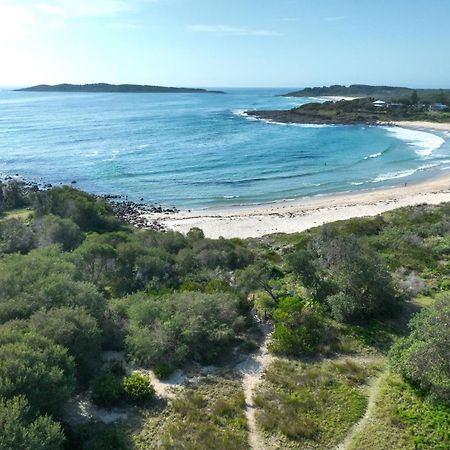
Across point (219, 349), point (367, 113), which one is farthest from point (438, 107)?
point (219, 349)

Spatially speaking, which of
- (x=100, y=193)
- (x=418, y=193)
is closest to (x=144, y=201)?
(x=100, y=193)

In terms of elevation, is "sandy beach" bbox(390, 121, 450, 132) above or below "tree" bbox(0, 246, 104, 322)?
above

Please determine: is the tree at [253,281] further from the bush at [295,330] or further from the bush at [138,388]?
the bush at [138,388]

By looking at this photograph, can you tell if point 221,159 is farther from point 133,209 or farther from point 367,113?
point 367,113

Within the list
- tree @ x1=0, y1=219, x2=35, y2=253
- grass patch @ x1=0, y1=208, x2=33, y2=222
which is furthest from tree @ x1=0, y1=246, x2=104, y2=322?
grass patch @ x1=0, y1=208, x2=33, y2=222

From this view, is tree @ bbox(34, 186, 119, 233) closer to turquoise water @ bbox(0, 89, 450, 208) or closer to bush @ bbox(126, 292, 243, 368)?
turquoise water @ bbox(0, 89, 450, 208)

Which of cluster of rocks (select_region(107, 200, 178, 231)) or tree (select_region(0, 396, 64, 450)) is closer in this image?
tree (select_region(0, 396, 64, 450))
